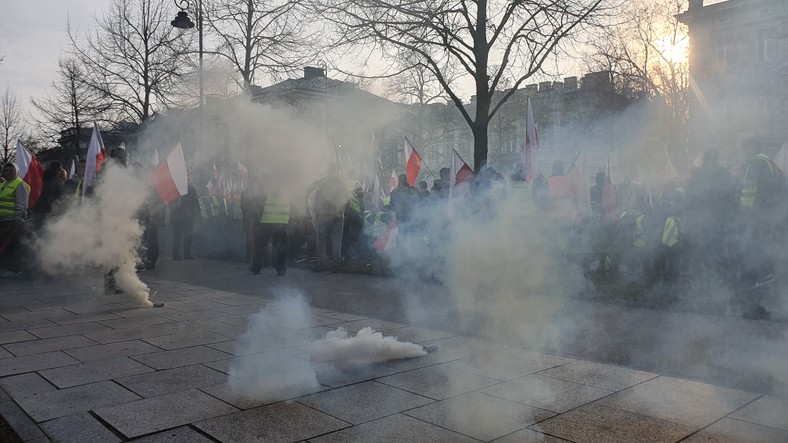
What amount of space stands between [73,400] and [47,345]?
1963 millimetres

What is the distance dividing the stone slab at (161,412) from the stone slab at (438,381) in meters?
1.26

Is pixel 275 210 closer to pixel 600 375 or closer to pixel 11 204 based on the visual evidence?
pixel 11 204

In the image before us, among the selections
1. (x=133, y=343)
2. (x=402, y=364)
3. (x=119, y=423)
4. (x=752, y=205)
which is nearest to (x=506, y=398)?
(x=402, y=364)

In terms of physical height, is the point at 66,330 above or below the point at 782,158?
below

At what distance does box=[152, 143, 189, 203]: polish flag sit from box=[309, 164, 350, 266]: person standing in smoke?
98.0 inches

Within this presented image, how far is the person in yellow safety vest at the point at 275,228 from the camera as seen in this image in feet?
35.3

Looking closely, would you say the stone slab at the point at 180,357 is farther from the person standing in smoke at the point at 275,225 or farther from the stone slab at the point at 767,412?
the person standing in smoke at the point at 275,225

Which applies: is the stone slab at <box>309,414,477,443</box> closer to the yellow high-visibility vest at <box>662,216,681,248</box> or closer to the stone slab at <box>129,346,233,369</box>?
the stone slab at <box>129,346,233,369</box>

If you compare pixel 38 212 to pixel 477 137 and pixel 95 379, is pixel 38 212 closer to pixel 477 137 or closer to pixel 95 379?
pixel 95 379

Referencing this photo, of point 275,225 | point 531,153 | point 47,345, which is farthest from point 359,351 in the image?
point 275,225

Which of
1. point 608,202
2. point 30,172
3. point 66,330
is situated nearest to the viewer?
point 66,330

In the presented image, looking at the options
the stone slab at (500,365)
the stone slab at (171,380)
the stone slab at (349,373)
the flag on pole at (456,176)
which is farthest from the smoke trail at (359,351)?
the flag on pole at (456,176)

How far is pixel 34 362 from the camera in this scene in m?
5.08

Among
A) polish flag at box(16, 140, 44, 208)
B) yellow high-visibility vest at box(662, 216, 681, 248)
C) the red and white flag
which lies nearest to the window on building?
yellow high-visibility vest at box(662, 216, 681, 248)
